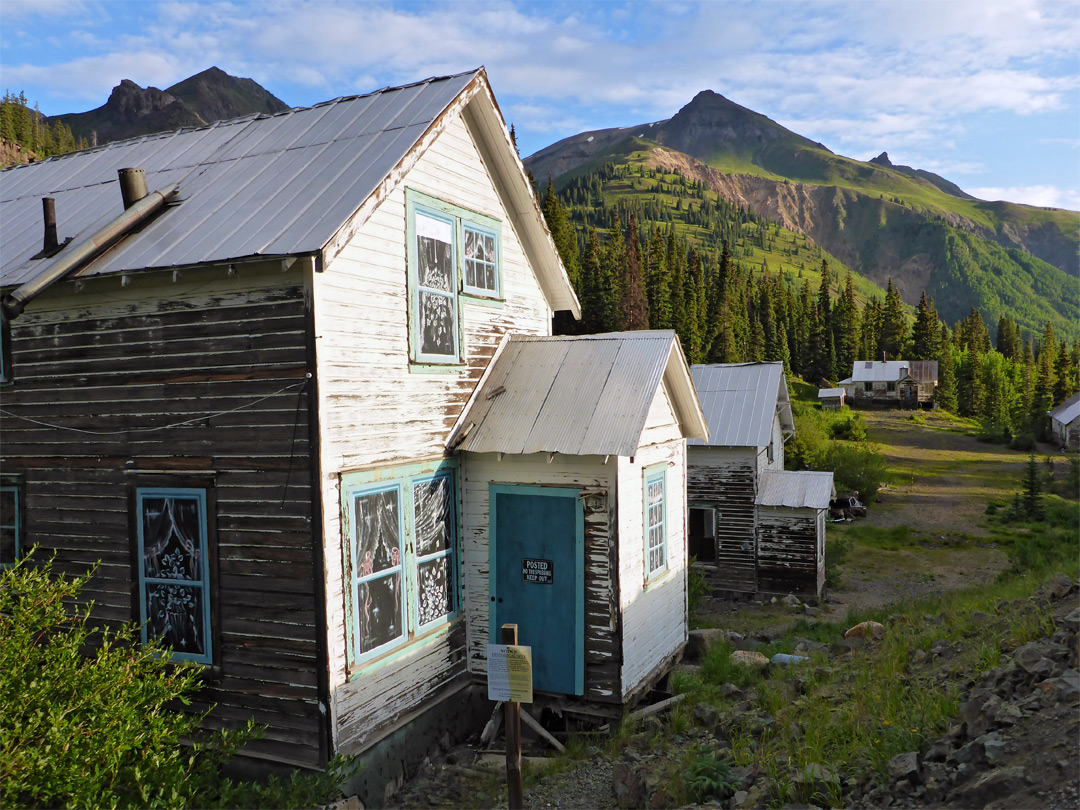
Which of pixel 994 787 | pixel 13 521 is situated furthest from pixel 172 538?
pixel 994 787

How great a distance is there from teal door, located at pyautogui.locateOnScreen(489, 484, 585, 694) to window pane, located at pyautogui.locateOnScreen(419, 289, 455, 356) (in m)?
2.03

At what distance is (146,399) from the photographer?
8117mm

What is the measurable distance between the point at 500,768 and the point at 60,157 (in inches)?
473

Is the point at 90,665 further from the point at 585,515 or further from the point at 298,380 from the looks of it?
the point at 585,515

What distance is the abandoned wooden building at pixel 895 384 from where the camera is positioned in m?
79.8

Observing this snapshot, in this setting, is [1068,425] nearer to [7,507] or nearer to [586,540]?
[586,540]

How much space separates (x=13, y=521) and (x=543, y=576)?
6.85 metres

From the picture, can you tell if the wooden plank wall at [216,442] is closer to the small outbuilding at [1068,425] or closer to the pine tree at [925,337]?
the small outbuilding at [1068,425]

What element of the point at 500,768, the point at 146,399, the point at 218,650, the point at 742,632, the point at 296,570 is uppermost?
the point at 146,399

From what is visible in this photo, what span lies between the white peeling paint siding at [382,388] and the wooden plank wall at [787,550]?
42.6ft

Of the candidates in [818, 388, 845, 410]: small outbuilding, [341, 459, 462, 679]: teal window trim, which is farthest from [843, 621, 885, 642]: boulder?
[818, 388, 845, 410]: small outbuilding

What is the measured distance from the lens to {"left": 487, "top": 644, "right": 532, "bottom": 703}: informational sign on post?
22.0ft

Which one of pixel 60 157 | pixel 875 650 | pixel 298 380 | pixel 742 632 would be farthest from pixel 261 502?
pixel 742 632

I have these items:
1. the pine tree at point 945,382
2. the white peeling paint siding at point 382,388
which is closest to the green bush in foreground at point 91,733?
the white peeling paint siding at point 382,388
